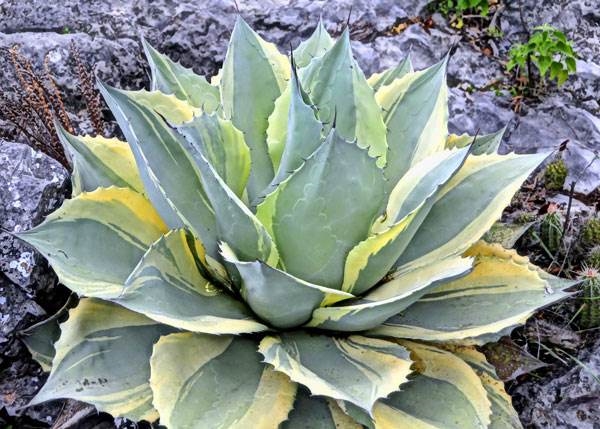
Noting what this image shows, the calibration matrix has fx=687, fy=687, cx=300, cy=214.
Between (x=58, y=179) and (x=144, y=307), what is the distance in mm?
648

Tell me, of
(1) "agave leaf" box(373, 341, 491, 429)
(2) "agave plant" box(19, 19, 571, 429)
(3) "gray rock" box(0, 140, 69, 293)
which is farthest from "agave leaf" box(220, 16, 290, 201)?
(1) "agave leaf" box(373, 341, 491, 429)

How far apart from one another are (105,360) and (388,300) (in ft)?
1.83

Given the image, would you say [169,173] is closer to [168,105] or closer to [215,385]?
[168,105]

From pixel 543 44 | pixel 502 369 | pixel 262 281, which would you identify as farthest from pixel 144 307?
pixel 543 44

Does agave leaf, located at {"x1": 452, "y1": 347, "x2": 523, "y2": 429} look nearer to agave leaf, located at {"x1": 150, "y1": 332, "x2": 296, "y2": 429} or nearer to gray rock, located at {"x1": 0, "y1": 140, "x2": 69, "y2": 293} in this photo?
agave leaf, located at {"x1": 150, "y1": 332, "x2": 296, "y2": 429}

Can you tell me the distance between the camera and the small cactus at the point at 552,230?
75.1 inches

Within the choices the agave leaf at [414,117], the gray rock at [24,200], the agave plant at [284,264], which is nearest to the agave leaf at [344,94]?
the agave plant at [284,264]

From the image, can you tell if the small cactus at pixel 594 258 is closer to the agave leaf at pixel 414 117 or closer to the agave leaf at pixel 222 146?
the agave leaf at pixel 414 117

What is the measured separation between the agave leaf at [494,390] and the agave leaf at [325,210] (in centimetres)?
34

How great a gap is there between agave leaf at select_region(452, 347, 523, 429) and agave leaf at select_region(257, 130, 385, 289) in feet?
1.11

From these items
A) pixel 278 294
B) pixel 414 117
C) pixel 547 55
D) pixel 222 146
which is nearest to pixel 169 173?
pixel 222 146

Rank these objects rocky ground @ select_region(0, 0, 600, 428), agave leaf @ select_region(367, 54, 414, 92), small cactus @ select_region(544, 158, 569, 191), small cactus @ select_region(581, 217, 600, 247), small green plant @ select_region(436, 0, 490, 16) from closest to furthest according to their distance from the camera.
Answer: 1. rocky ground @ select_region(0, 0, 600, 428)
2. agave leaf @ select_region(367, 54, 414, 92)
3. small cactus @ select_region(581, 217, 600, 247)
4. small cactus @ select_region(544, 158, 569, 191)
5. small green plant @ select_region(436, 0, 490, 16)

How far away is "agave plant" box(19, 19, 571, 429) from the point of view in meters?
1.24

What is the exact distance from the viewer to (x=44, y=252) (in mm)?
1304
